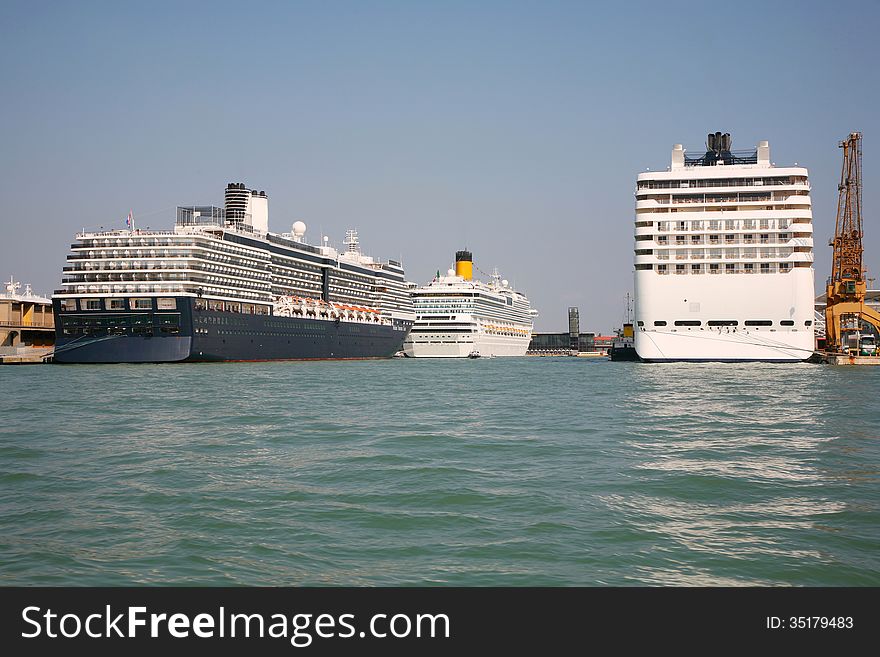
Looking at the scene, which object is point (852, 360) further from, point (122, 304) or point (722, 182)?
point (122, 304)

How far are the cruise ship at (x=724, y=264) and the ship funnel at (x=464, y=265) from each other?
98243 mm

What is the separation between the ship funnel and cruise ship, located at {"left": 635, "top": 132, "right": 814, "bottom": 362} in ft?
322

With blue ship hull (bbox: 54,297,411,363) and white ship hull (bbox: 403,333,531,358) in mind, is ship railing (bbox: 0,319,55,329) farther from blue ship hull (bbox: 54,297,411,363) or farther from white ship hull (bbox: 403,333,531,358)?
white ship hull (bbox: 403,333,531,358)

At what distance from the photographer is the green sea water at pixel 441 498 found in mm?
9852

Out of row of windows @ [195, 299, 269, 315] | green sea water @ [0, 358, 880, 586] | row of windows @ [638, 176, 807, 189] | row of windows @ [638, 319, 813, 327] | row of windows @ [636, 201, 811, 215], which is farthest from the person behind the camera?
row of windows @ [195, 299, 269, 315]

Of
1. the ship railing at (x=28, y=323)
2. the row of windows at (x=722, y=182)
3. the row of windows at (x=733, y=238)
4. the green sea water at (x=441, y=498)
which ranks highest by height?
the row of windows at (x=722, y=182)

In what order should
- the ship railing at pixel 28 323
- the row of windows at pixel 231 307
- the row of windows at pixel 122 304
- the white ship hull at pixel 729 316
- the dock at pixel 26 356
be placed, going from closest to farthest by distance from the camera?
1. the white ship hull at pixel 729 316
2. the row of windows at pixel 122 304
3. the row of windows at pixel 231 307
4. the dock at pixel 26 356
5. the ship railing at pixel 28 323

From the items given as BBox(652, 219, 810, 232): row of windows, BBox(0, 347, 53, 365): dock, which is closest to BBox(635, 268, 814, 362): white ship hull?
BBox(652, 219, 810, 232): row of windows

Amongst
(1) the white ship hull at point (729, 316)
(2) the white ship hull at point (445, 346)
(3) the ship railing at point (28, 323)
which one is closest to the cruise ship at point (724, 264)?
(1) the white ship hull at point (729, 316)

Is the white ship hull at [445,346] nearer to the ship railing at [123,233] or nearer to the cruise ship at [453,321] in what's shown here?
the cruise ship at [453,321]

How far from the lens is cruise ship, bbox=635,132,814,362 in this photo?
6831 centimetres

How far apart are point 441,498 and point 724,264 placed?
6451 centimetres

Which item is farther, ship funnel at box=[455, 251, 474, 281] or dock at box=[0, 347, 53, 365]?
ship funnel at box=[455, 251, 474, 281]

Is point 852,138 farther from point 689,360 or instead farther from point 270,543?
point 270,543
